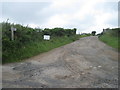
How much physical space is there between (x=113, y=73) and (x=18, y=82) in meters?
3.91

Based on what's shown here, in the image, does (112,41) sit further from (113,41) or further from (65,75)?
(65,75)

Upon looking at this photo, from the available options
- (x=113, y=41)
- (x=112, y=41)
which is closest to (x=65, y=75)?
(x=113, y=41)

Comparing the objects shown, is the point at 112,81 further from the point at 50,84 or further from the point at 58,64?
the point at 58,64

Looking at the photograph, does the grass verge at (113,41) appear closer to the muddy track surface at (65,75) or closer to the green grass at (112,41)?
the green grass at (112,41)

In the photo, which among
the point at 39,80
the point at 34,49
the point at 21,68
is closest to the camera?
the point at 39,80

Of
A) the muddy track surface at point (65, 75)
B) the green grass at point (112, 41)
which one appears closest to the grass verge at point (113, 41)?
the green grass at point (112, 41)

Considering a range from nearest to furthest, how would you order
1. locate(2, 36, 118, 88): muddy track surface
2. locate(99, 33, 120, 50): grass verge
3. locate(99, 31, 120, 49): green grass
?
locate(2, 36, 118, 88): muddy track surface < locate(99, 33, 120, 50): grass verge < locate(99, 31, 120, 49): green grass

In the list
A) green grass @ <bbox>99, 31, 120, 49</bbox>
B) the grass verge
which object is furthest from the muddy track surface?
green grass @ <bbox>99, 31, 120, 49</bbox>

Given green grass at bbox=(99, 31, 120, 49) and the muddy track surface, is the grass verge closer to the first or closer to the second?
green grass at bbox=(99, 31, 120, 49)

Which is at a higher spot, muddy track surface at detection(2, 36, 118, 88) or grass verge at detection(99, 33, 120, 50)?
grass verge at detection(99, 33, 120, 50)

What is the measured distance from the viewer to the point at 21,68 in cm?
819

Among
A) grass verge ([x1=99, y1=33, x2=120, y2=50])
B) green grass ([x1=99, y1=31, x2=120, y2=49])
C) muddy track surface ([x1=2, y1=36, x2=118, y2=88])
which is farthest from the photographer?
green grass ([x1=99, y1=31, x2=120, y2=49])

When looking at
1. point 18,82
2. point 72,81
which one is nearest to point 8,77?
point 18,82

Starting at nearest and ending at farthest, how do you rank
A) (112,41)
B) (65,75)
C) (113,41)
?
1. (65,75)
2. (113,41)
3. (112,41)
